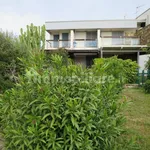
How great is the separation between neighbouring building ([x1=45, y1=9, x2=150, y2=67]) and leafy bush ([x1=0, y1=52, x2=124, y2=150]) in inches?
631

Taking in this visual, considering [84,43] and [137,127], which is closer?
[137,127]

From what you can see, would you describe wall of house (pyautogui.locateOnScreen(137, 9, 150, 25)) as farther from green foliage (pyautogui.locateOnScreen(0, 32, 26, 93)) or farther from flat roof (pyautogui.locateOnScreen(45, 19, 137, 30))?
green foliage (pyautogui.locateOnScreen(0, 32, 26, 93))

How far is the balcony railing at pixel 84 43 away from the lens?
787 inches

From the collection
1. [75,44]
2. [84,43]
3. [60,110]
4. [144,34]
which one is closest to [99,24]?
[84,43]

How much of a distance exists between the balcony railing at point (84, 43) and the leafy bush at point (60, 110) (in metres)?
17.7

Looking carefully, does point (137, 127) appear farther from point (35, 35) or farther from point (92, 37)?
point (92, 37)

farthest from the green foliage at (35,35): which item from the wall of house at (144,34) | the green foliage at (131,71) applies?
the wall of house at (144,34)

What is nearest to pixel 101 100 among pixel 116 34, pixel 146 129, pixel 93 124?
pixel 93 124

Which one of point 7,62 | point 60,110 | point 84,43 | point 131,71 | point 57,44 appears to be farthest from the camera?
point 57,44

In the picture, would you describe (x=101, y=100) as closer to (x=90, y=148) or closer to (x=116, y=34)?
(x=90, y=148)

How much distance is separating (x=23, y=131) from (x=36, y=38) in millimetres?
18219

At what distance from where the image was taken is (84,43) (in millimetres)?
20156

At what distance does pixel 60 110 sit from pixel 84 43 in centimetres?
1842

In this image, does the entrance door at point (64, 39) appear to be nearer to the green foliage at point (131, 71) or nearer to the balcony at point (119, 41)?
the balcony at point (119, 41)
